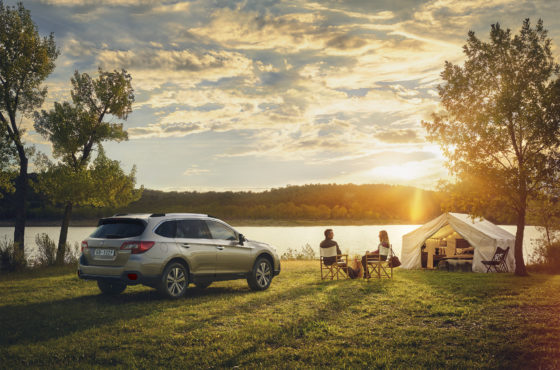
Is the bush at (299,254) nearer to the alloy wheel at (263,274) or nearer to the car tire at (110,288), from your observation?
the alloy wheel at (263,274)

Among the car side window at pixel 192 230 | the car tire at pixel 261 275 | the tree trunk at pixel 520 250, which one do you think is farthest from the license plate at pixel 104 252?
the tree trunk at pixel 520 250

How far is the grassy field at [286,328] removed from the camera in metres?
6.10

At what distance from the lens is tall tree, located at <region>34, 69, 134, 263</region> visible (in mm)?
22016

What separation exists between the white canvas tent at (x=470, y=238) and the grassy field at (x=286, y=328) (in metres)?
9.59

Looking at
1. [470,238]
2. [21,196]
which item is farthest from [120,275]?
[470,238]

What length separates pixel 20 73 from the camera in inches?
830

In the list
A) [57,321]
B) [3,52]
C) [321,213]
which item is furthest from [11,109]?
[321,213]

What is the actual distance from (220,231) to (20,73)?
49.5 feet

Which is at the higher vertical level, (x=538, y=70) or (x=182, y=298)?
(x=538, y=70)

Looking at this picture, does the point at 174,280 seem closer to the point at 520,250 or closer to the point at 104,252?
the point at 104,252

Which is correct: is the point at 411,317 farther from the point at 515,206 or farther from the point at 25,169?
the point at 25,169

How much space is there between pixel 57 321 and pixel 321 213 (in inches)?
2456

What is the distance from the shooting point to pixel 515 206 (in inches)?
755

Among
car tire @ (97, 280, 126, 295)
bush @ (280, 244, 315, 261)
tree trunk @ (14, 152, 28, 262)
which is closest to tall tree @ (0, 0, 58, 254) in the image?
tree trunk @ (14, 152, 28, 262)
